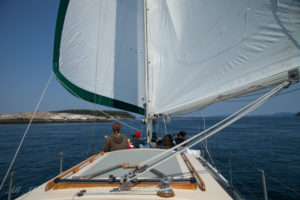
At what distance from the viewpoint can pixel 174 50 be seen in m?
4.31

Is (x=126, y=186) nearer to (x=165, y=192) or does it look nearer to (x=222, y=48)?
(x=165, y=192)

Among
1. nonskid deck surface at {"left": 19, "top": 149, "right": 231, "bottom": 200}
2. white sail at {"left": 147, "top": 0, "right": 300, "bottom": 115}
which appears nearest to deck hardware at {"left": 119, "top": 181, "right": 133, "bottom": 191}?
nonskid deck surface at {"left": 19, "top": 149, "right": 231, "bottom": 200}

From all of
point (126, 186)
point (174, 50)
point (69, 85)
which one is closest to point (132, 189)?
point (126, 186)

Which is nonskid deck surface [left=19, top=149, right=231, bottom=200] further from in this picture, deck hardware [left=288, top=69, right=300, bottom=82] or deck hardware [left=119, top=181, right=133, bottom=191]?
deck hardware [left=288, top=69, right=300, bottom=82]

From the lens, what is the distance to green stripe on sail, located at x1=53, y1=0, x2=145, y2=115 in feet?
16.3

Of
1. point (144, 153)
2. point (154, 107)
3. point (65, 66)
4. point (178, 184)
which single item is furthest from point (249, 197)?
point (65, 66)

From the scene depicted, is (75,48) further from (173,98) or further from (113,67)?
(173,98)

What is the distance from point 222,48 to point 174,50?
1.48m

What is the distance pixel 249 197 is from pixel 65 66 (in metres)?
7.89

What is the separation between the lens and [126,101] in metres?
6.55

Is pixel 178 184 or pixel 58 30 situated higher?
pixel 58 30

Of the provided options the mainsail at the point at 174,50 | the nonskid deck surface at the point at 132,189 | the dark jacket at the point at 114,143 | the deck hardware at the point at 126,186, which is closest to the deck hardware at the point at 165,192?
the nonskid deck surface at the point at 132,189

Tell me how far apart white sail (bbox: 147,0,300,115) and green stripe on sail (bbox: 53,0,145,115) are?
212 centimetres

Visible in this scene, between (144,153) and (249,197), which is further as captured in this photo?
(249,197)
